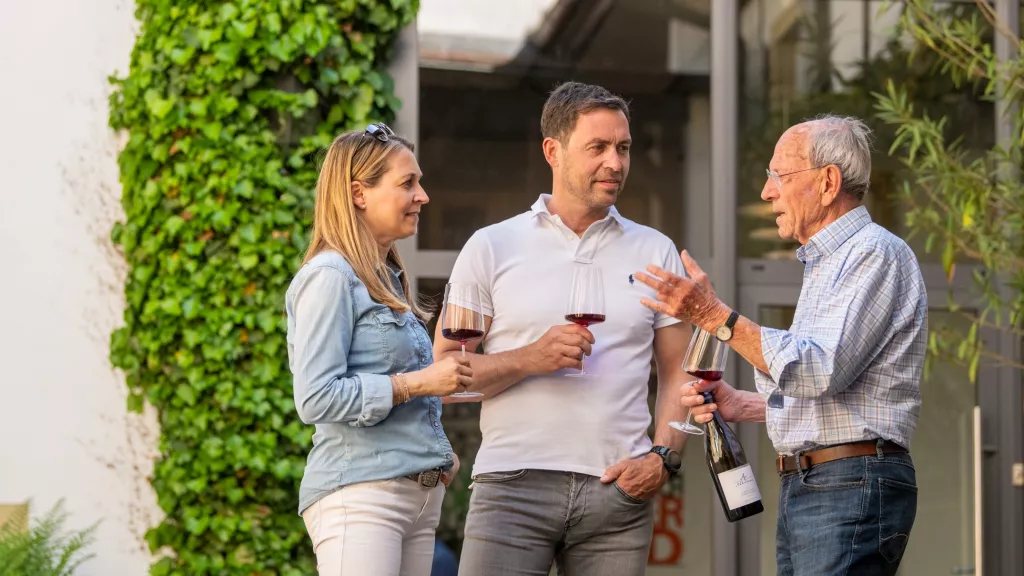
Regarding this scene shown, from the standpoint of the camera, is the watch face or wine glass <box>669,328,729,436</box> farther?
the watch face

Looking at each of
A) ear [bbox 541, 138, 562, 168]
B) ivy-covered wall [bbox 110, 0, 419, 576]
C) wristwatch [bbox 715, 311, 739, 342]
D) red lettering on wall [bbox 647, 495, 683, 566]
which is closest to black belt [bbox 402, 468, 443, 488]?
wristwatch [bbox 715, 311, 739, 342]

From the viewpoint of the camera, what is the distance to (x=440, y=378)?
2.44 m

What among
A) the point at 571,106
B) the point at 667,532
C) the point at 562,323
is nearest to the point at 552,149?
the point at 571,106

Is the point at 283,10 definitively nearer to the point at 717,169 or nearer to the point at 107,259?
the point at 107,259

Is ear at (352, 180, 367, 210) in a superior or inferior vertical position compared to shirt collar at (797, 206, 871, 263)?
superior

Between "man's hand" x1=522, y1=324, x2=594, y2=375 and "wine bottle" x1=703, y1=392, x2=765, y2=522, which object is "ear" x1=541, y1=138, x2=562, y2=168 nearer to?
"man's hand" x1=522, y1=324, x2=594, y2=375

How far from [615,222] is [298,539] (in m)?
2.11

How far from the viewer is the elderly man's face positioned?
8.15 ft

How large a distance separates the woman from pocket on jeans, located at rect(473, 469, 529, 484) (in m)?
0.24

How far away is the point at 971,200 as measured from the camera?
402 cm

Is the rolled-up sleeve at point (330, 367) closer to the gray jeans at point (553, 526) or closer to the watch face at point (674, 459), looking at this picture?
the gray jeans at point (553, 526)

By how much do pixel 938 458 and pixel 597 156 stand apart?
9.05 feet

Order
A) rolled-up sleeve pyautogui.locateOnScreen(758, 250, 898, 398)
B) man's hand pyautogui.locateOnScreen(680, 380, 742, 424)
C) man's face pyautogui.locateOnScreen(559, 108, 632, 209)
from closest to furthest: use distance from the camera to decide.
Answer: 1. rolled-up sleeve pyautogui.locateOnScreen(758, 250, 898, 398)
2. man's hand pyautogui.locateOnScreen(680, 380, 742, 424)
3. man's face pyautogui.locateOnScreen(559, 108, 632, 209)

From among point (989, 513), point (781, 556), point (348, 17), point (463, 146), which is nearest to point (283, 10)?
point (348, 17)
